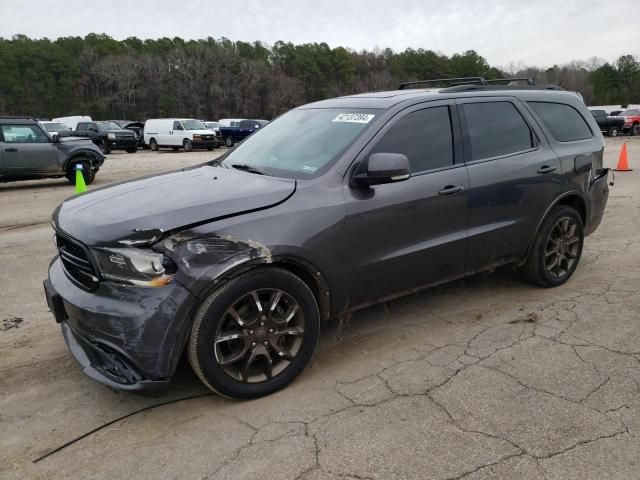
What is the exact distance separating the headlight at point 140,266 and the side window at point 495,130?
2.48 metres

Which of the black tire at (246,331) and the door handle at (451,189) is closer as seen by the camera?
the black tire at (246,331)

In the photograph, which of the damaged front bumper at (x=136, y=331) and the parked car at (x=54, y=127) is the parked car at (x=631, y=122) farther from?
the damaged front bumper at (x=136, y=331)

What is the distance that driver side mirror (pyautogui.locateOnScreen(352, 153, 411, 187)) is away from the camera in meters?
3.27

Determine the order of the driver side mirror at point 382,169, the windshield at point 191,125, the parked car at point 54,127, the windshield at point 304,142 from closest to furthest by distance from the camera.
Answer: the driver side mirror at point 382,169 < the windshield at point 304,142 < the parked car at point 54,127 < the windshield at point 191,125

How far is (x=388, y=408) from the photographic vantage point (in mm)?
2967

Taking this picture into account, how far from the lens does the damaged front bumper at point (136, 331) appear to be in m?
2.70

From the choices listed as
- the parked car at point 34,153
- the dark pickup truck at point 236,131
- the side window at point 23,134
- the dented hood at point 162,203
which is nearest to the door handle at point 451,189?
the dented hood at point 162,203

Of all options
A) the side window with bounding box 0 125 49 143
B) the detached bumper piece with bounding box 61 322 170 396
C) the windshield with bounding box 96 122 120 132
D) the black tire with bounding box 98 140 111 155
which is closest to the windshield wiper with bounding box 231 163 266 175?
the detached bumper piece with bounding box 61 322 170 396

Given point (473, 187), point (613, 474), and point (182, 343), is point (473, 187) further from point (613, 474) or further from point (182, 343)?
point (182, 343)

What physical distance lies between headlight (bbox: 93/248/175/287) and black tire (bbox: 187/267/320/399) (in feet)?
0.87

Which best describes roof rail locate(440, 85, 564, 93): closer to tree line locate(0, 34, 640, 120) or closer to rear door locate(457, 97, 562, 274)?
rear door locate(457, 97, 562, 274)

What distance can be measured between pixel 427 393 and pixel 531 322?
1465 mm

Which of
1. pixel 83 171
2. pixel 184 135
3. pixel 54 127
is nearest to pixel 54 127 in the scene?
pixel 54 127

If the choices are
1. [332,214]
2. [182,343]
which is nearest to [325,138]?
[332,214]
